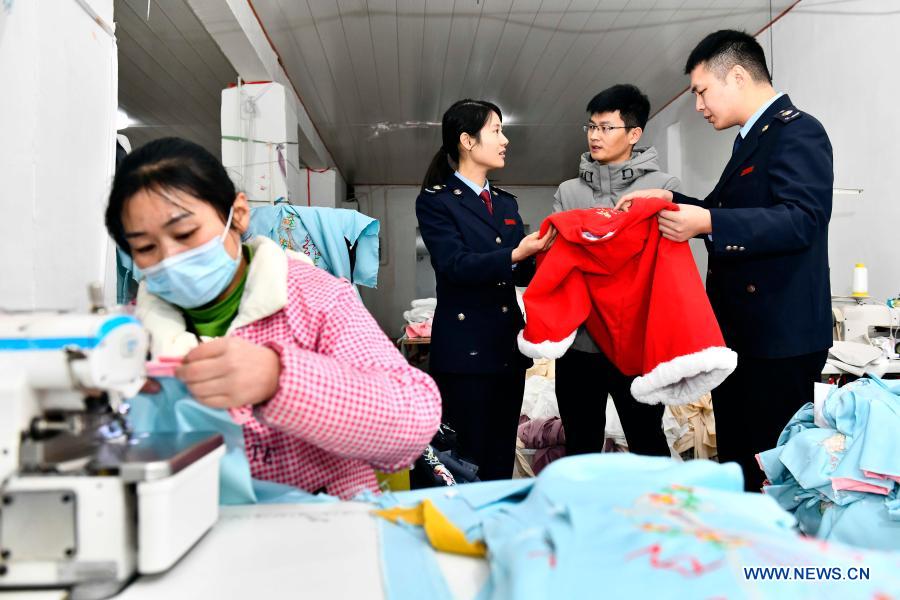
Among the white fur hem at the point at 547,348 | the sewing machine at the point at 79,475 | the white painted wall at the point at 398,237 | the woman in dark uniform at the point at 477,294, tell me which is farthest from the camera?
the white painted wall at the point at 398,237

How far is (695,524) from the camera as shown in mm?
A: 635

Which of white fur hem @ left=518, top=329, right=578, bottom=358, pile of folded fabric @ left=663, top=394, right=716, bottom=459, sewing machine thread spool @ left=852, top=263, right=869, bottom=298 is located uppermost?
sewing machine thread spool @ left=852, top=263, right=869, bottom=298

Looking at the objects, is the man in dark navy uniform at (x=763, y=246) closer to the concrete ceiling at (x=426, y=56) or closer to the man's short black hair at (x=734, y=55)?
the man's short black hair at (x=734, y=55)

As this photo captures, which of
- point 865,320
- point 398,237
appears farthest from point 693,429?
point 398,237

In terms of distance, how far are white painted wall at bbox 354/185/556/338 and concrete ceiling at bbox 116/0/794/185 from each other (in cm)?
375

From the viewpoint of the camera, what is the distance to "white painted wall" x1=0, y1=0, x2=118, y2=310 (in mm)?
1649

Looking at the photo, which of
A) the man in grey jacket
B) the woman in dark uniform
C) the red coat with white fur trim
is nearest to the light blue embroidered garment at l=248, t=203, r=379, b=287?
the woman in dark uniform

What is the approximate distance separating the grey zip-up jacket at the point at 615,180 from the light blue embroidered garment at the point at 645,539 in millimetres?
1423

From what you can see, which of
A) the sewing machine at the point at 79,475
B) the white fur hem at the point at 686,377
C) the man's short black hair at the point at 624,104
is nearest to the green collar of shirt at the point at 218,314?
the sewing machine at the point at 79,475

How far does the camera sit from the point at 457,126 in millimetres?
2373

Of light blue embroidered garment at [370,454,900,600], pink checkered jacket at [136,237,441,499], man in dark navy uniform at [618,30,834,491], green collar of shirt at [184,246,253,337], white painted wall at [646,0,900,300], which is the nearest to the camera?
light blue embroidered garment at [370,454,900,600]

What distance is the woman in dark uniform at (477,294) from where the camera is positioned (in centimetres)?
217

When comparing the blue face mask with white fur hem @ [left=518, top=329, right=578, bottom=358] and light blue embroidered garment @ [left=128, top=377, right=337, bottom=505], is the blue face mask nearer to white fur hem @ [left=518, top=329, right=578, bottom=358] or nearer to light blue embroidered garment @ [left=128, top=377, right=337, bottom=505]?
light blue embroidered garment @ [left=128, top=377, right=337, bottom=505]

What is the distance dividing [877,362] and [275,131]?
4050 millimetres
